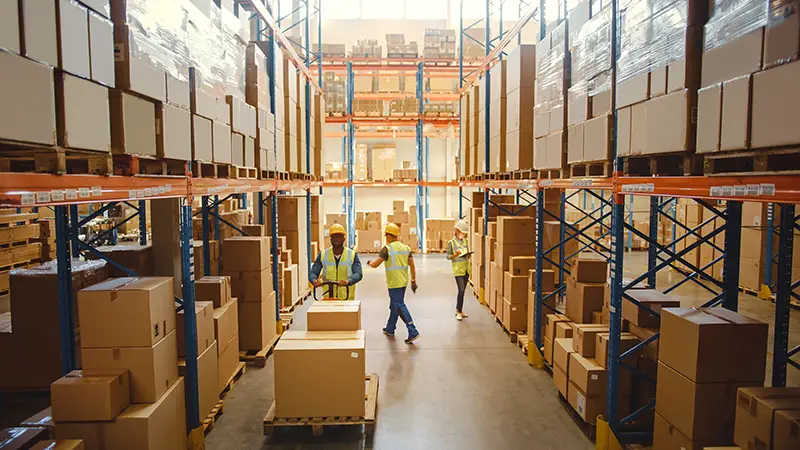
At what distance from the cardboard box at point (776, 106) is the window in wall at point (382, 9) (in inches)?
807

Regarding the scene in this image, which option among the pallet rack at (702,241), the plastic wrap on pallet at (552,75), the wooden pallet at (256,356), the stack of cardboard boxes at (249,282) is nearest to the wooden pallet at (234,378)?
the wooden pallet at (256,356)

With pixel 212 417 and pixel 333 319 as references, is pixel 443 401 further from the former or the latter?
pixel 212 417

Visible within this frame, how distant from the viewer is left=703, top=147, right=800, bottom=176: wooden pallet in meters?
2.83

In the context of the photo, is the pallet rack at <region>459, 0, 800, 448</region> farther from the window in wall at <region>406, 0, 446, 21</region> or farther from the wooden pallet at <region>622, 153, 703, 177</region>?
the window in wall at <region>406, 0, 446, 21</region>

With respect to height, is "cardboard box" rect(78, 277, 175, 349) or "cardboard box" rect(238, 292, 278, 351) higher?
"cardboard box" rect(78, 277, 175, 349)

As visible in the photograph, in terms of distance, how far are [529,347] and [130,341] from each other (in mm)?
5141

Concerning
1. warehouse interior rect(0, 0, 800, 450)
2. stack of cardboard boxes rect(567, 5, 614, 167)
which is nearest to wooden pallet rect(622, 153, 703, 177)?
warehouse interior rect(0, 0, 800, 450)

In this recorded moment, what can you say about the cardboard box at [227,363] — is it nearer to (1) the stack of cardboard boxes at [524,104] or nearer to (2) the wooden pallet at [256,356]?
(2) the wooden pallet at [256,356]

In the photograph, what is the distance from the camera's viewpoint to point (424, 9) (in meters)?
21.7

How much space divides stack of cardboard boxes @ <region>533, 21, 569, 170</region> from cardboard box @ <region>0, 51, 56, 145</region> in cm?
495

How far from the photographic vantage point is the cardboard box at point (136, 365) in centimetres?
385

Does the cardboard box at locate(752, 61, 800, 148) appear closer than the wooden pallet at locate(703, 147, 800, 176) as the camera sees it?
Yes

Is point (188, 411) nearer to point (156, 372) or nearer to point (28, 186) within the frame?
point (156, 372)

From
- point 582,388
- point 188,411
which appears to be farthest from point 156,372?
point 582,388
